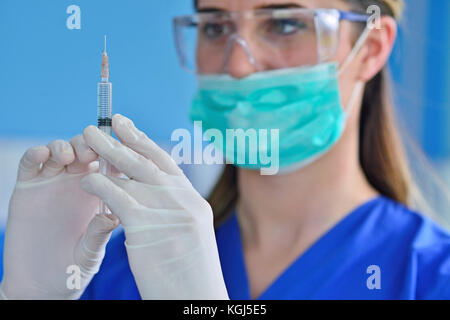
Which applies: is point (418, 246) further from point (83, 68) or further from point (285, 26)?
point (83, 68)

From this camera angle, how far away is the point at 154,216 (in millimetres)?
651

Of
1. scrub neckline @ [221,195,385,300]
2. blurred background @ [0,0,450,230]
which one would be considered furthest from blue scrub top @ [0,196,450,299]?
blurred background @ [0,0,450,230]

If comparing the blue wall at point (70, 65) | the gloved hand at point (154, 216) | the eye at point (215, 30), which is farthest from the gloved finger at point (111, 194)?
the eye at point (215, 30)

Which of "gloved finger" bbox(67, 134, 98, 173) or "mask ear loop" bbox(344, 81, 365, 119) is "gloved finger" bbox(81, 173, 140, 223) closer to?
"gloved finger" bbox(67, 134, 98, 173)

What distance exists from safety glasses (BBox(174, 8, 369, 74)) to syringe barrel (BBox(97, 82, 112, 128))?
314mm

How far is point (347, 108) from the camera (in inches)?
41.5

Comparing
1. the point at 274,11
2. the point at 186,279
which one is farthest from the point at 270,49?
the point at 186,279

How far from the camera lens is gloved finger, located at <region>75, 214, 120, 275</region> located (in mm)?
682

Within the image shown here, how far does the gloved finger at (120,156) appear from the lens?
0.64 metres

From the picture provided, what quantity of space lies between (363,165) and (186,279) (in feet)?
2.13

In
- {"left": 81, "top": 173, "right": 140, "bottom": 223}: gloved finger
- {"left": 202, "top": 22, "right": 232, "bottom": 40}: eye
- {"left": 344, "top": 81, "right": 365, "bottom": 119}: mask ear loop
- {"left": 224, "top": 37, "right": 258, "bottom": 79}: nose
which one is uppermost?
{"left": 202, "top": 22, "right": 232, "bottom": 40}: eye

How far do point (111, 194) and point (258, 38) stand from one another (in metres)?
0.44
